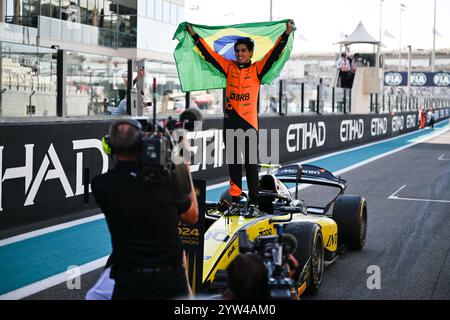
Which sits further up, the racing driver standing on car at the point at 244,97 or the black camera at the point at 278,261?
the racing driver standing on car at the point at 244,97

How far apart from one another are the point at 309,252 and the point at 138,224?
2.85 metres

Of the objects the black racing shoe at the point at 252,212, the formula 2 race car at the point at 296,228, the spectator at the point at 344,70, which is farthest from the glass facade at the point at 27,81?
the spectator at the point at 344,70

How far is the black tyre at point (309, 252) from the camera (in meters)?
6.51

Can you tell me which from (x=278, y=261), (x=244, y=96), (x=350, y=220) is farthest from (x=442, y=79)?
(x=278, y=261)

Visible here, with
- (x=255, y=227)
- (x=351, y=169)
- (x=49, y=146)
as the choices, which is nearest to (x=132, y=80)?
(x=49, y=146)

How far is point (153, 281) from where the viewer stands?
3965 mm

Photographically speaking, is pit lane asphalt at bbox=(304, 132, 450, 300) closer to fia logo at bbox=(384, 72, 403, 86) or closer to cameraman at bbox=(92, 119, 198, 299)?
A: cameraman at bbox=(92, 119, 198, 299)

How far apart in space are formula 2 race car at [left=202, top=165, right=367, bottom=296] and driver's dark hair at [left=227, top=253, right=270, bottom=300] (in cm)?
141

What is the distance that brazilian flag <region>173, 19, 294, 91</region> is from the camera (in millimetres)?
8613

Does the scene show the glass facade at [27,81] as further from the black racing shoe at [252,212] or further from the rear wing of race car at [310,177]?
the black racing shoe at [252,212]
